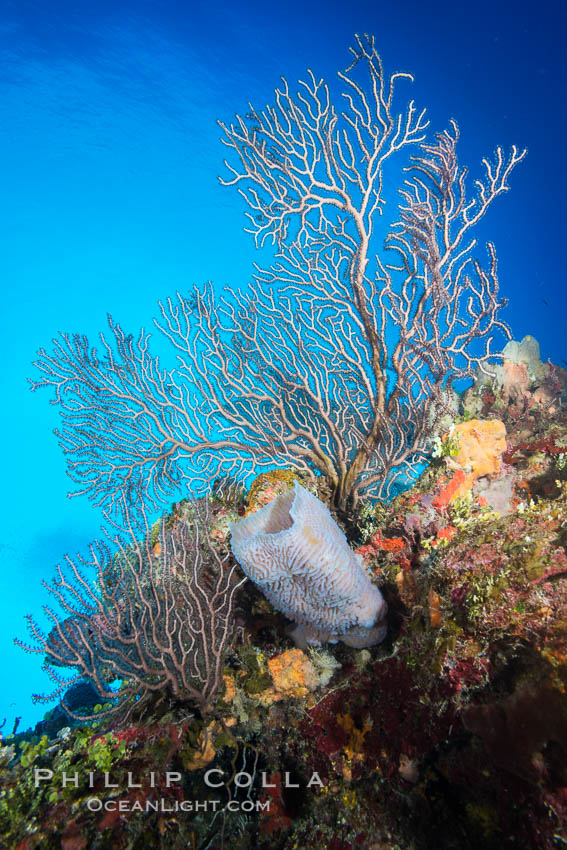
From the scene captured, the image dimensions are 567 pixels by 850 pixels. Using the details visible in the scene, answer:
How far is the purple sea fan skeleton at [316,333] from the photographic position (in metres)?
4.05

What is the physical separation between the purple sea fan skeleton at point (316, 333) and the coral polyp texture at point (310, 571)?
1735 millimetres

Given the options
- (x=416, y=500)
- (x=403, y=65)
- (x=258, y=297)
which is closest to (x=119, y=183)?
(x=403, y=65)

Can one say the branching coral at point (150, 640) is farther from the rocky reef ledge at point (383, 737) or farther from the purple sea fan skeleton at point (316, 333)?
the purple sea fan skeleton at point (316, 333)

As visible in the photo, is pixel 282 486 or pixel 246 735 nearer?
pixel 246 735

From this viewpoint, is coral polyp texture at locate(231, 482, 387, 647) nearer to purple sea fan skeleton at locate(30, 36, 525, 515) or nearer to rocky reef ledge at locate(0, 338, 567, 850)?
rocky reef ledge at locate(0, 338, 567, 850)

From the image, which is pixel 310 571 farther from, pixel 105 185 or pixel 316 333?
pixel 105 185

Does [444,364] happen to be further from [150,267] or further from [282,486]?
[150,267]

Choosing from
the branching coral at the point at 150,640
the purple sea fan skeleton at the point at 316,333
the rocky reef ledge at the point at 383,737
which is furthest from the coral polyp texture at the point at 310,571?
the purple sea fan skeleton at the point at 316,333

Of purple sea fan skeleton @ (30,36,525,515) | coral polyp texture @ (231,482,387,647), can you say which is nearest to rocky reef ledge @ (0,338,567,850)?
coral polyp texture @ (231,482,387,647)

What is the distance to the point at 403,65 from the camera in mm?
36219

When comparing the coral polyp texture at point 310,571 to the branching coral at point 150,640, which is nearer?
the coral polyp texture at point 310,571

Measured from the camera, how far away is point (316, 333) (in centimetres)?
529

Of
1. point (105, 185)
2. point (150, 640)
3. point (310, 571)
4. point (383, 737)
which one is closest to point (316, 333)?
point (310, 571)

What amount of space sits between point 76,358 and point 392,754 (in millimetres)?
5751
